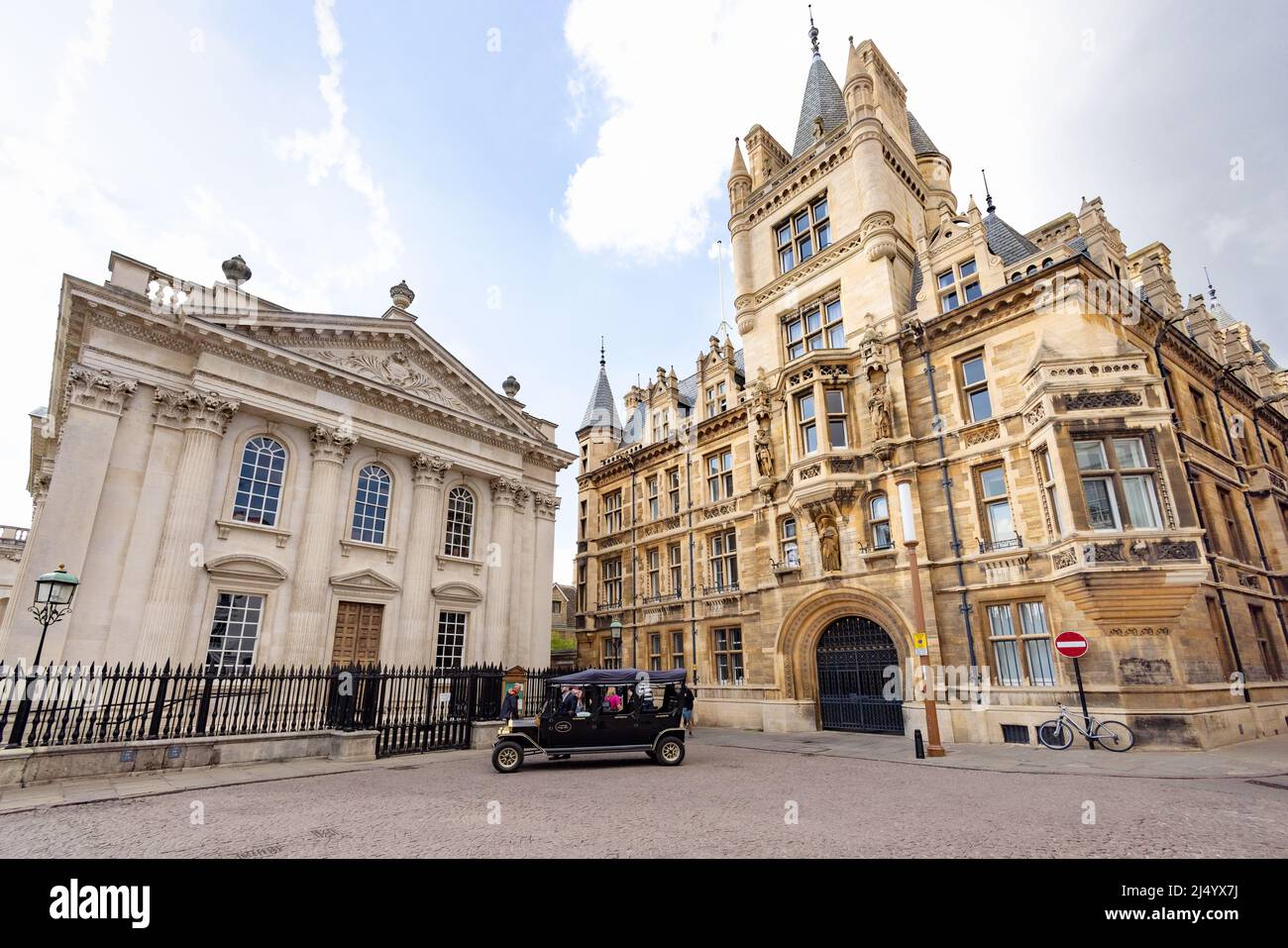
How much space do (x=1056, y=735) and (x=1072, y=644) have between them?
2593 millimetres

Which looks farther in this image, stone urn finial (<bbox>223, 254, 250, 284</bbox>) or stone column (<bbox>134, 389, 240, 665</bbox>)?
stone urn finial (<bbox>223, 254, 250, 284</bbox>)

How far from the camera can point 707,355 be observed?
2947cm

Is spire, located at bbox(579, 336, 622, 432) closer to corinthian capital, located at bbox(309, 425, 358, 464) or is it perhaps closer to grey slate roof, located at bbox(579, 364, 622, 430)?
grey slate roof, located at bbox(579, 364, 622, 430)

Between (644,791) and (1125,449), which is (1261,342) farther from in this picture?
(644,791)

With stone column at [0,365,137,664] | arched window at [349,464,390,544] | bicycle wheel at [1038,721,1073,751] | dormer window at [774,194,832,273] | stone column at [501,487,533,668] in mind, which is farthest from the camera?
dormer window at [774,194,832,273]

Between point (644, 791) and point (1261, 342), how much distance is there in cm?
4471

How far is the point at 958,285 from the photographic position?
777 inches

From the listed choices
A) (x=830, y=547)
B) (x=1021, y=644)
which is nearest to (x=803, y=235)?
(x=830, y=547)

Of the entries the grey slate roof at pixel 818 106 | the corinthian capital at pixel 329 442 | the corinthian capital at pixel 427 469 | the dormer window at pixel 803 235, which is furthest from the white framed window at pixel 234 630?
the grey slate roof at pixel 818 106

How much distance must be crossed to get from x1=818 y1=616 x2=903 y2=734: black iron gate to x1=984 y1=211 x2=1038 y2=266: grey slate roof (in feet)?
42.4

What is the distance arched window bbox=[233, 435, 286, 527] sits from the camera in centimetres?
1827

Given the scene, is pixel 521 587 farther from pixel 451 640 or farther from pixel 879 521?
pixel 879 521

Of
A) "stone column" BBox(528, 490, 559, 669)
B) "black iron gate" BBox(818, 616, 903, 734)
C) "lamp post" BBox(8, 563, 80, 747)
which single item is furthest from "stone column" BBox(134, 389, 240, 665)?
"black iron gate" BBox(818, 616, 903, 734)
